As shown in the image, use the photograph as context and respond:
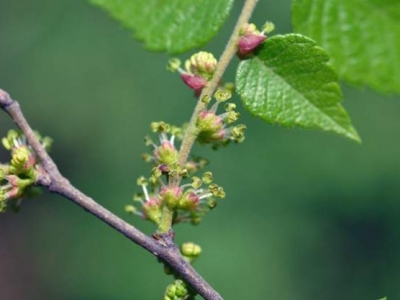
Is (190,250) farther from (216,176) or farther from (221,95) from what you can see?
(216,176)

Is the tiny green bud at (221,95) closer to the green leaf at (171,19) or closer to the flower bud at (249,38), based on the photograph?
the flower bud at (249,38)

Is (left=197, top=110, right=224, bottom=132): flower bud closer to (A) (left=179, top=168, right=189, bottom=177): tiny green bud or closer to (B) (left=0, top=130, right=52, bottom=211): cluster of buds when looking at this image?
(A) (left=179, top=168, right=189, bottom=177): tiny green bud

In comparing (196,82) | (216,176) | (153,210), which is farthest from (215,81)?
(216,176)

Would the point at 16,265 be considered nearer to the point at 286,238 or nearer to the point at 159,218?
the point at 286,238

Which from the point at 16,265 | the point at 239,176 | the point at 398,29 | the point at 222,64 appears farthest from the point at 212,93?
the point at 16,265

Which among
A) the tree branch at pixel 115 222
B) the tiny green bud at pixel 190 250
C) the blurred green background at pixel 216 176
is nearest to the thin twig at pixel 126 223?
the tree branch at pixel 115 222

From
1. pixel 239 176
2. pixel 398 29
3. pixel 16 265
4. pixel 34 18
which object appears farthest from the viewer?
pixel 16 265

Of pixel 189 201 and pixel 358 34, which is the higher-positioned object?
pixel 358 34
